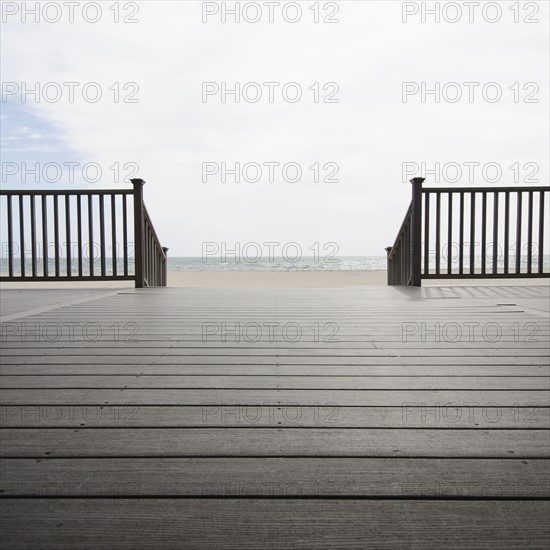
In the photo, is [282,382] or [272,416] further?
[282,382]

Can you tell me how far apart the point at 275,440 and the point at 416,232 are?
4038 mm

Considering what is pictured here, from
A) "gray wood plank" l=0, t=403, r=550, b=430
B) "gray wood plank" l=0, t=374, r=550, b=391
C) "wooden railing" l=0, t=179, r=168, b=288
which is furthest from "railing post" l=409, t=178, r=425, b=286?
"gray wood plank" l=0, t=403, r=550, b=430

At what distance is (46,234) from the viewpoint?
15.4 ft

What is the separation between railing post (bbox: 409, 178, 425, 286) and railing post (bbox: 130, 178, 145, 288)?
107 inches

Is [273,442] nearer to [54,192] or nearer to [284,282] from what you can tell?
[54,192]

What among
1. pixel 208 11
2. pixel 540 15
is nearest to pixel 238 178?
pixel 208 11

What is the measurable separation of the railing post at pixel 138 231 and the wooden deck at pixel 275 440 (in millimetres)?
2797

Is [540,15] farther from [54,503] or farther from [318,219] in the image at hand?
[54,503]

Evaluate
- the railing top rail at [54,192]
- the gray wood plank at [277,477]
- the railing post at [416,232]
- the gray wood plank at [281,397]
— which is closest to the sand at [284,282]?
the railing post at [416,232]

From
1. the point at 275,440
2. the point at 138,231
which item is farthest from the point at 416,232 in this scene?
the point at 275,440

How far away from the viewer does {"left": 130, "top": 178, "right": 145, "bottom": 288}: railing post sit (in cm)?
482

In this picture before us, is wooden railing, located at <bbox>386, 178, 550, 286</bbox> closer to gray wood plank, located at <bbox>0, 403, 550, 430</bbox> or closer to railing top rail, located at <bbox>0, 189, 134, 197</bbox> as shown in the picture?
railing top rail, located at <bbox>0, 189, 134, 197</bbox>

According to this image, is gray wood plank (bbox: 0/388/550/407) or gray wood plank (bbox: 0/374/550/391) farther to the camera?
gray wood plank (bbox: 0/374/550/391)

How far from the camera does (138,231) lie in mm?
4910
